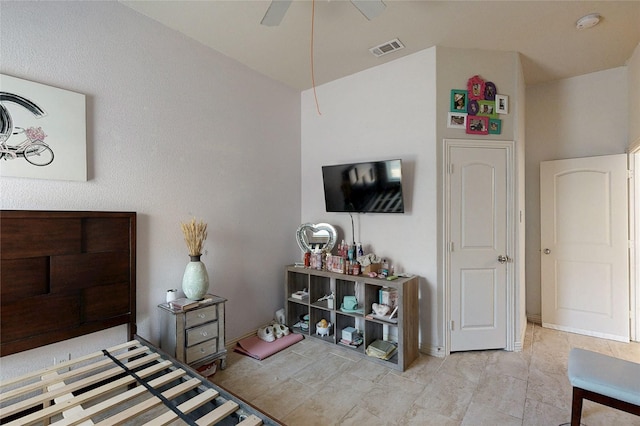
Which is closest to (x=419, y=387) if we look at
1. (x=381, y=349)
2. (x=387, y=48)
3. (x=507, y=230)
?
(x=381, y=349)

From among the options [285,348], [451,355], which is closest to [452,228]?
[451,355]

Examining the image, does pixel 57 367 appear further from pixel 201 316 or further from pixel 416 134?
pixel 416 134

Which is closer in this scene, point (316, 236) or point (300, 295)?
point (300, 295)

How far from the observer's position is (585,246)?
131 inches

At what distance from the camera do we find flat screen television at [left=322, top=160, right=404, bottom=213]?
9.48 feet

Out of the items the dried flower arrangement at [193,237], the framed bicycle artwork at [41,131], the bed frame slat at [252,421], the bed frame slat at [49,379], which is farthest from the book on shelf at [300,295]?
the framed bicycle artwork at [41,131]

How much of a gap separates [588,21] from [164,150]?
352 centimetres

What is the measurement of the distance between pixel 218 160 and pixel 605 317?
14.1ft

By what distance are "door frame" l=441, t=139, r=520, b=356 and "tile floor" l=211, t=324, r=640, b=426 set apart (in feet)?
0.94

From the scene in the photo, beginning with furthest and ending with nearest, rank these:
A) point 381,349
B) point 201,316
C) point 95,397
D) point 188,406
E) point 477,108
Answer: point 477,108 < point 381,349 < point 201,316 < point 95,397 < point 188,406

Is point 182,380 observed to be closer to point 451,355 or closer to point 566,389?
point 451,355

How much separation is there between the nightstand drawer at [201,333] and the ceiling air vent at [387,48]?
2.83 metres

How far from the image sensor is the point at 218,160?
2906mm

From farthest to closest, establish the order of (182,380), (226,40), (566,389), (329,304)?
(329,304)
(226,40)
(566,389)
(182,380)
